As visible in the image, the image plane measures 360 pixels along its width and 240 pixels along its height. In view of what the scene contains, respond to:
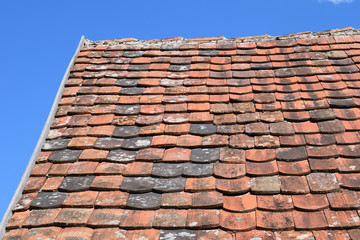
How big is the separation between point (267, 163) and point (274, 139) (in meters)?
0.29

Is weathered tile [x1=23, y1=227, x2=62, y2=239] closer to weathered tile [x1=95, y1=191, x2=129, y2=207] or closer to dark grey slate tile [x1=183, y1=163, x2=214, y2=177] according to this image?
weathered tile [x1=95, y1=191, x2=129, y2=207]

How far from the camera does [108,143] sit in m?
3.20

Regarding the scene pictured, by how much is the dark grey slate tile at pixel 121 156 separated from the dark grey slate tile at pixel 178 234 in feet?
→ 2.65

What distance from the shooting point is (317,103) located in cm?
335

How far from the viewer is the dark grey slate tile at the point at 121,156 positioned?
3012 millimetres

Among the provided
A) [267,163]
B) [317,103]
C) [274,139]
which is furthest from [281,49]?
[267,163]

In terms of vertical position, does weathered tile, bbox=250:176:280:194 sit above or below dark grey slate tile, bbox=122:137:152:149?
below

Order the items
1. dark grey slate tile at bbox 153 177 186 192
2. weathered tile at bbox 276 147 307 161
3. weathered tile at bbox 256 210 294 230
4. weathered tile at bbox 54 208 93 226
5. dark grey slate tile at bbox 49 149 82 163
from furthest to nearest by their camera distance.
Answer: dark grey slate tile at bbox 49 149 82 163 < weathered tile at bbox 276 147 307 161 < dark grey slate tile at bbox 153 177 186 192 < weathered tile at bbox 54 208 93 226 < weathered tile at bbox 256 210 294 230

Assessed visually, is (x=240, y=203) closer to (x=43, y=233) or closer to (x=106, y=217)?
(x=106, y=217)

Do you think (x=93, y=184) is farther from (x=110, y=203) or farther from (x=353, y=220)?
(x=353, y=220)

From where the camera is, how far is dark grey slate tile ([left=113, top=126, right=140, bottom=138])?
10.7ft

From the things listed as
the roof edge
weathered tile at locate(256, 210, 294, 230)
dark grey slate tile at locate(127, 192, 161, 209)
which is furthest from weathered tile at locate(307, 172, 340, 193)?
the roof edge

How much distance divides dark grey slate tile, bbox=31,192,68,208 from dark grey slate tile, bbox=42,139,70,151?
21.2 inches

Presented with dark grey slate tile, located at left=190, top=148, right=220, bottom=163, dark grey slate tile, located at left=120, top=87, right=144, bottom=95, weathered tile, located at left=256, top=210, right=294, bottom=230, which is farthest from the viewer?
dark grey slate tile, located at left=120, top=87, right=144, bottom=95
